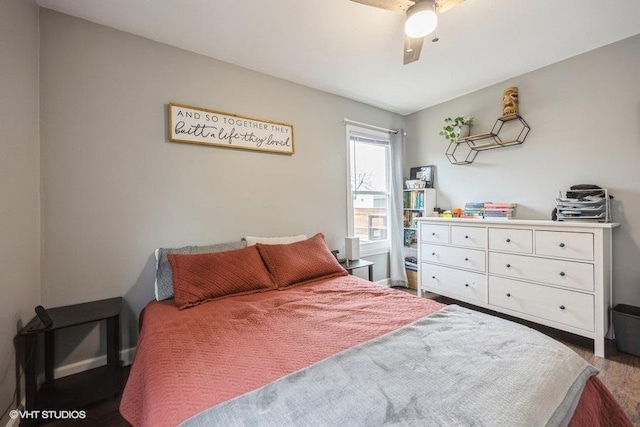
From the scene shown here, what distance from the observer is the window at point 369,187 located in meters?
3.37

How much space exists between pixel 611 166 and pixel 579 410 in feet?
7.62

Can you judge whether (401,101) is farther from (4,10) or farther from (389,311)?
(4,10)

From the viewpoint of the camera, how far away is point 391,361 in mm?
1021

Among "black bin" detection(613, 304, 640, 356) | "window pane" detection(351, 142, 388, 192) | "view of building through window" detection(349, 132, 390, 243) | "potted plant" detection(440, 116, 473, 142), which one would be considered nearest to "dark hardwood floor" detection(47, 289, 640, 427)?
"black bin" detection(613, 304, 640, 356)

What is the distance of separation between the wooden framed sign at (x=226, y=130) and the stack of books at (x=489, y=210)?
2.07m

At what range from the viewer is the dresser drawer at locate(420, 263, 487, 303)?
8.81 feet

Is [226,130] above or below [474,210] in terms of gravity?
above

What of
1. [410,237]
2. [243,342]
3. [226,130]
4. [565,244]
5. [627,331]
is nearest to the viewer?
[243,342]

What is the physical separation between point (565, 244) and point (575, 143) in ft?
3.26

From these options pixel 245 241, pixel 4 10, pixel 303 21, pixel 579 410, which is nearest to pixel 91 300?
pixel 245 241

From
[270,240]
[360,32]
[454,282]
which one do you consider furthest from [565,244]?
[270,240]

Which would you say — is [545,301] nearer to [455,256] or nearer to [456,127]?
[455,256]

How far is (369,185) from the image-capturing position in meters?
3.59

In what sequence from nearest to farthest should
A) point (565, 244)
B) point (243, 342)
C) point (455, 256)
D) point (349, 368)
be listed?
point (349, 368)
point (243, 342)
point (565, 244)
point (455, 256)
